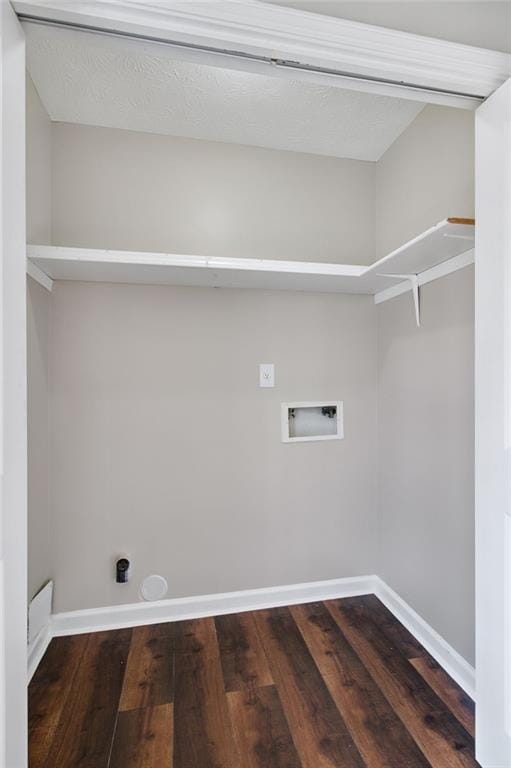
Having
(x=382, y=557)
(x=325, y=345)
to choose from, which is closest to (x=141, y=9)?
(x=325, y=345)

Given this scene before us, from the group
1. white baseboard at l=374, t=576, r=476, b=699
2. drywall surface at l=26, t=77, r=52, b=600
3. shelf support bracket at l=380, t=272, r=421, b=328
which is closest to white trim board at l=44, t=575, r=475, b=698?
white baseboard at l=374, t=576, r=476, b=699

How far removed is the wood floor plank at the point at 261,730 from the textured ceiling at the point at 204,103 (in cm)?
229

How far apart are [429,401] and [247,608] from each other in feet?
4.55

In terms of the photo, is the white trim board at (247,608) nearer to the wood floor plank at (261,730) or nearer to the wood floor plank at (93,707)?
the wood floor plank at (93,707)

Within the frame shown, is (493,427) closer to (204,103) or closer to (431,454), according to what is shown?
(431,454)

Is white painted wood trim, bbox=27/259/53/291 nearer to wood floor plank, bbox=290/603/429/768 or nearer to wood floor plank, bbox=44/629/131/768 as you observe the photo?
wood floor plank, bbox=44/629/131/768

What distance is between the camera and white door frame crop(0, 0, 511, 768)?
78 centimetres

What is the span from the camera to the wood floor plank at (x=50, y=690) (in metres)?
1.25

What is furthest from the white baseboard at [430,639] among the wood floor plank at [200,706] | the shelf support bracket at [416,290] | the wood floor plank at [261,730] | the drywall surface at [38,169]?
the drywall surface at [38,169]

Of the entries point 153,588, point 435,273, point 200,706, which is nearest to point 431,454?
point 435,273

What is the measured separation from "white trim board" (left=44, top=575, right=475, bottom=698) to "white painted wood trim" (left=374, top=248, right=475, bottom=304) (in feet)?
5.02

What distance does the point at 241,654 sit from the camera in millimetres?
1642


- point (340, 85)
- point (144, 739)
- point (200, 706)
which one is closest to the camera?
point (340, 85)

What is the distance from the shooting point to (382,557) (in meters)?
2.07
